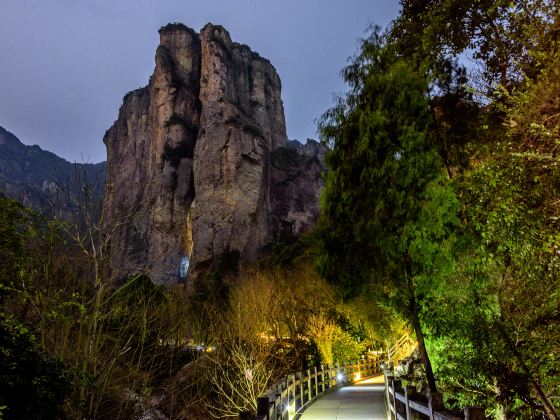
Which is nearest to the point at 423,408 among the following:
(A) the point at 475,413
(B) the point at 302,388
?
(A) the point at 475,413

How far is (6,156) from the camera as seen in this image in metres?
157

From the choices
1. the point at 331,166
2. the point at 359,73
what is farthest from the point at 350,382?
the point at 359,73

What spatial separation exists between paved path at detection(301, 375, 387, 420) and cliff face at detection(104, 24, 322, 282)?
43272mm

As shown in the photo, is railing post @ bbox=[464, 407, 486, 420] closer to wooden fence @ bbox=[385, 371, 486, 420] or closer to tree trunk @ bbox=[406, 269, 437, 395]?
wooden fence @ bbox=[385, 371, 486, 420]

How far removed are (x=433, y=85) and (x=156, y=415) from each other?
16429 mm

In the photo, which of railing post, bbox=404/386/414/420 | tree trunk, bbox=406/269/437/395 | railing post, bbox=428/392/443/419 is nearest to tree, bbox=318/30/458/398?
tree trunk, bbox=406/269/437/395

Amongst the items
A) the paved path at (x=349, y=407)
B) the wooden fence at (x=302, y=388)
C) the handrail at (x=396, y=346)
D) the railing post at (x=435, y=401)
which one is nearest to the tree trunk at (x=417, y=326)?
the paved path at (x=349, y=407)

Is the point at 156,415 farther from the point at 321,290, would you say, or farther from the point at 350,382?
the point at 321,290

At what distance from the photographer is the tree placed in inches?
381

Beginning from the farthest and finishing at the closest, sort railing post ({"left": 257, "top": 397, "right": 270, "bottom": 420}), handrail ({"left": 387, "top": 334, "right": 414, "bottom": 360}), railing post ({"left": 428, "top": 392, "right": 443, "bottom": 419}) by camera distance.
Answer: handrail ({"left": 387, "top": 334, "right": 414, "bottom": 360}), railing post ({"left": 257, "top": 397, "right": 270, "bottom": 420}), railing post ({"left": 428, "top": 392, "right": 443, "bottom": 419})

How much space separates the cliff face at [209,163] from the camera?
6100 cm

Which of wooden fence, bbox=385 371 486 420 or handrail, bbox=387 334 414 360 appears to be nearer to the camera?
wooden fence, bbox=385 371 486 420

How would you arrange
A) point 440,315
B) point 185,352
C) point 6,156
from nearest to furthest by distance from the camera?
point 440,315, point 185,352, point 6,156

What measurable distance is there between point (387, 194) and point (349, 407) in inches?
256
